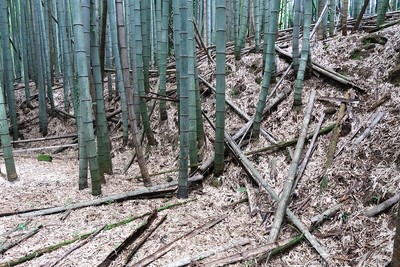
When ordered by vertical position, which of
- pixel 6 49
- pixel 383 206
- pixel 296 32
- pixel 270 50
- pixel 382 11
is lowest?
pixel 383 206

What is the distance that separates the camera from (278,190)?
2.78 m

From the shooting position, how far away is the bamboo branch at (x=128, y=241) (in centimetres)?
210

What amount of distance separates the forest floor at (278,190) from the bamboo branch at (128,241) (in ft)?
0.24

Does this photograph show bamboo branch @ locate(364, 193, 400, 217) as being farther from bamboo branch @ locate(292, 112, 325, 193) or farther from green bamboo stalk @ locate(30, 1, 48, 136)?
green bamboo stalk @ locate(30, 1, 48, 136)

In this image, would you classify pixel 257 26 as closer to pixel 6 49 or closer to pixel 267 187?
pixel 267 187

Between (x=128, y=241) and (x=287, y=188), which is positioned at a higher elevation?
(x=287, y=188)

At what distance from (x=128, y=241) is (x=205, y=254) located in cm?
A: 52

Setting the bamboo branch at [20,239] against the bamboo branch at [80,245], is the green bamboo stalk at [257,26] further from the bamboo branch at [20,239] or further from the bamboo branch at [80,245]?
the bamboo branch at [20,239]

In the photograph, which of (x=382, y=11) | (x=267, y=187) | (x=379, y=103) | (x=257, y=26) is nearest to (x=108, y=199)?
(x=267, y=187)

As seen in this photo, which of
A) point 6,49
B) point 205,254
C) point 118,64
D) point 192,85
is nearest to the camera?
point 205,254

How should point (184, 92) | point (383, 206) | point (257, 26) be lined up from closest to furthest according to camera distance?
point (383, 206)
point (184, 92)
point (257, 26)

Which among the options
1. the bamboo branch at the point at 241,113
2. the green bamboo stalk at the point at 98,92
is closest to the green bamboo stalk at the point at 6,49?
the green bamboo stalk at the point at 98,92

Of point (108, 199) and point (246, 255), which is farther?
point (108, 199)

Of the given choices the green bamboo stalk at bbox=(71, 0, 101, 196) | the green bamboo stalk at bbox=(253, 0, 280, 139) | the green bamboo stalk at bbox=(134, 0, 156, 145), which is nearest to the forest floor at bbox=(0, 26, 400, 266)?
the green bamboo stalk at bbox=(71, 0, 101, 196)
